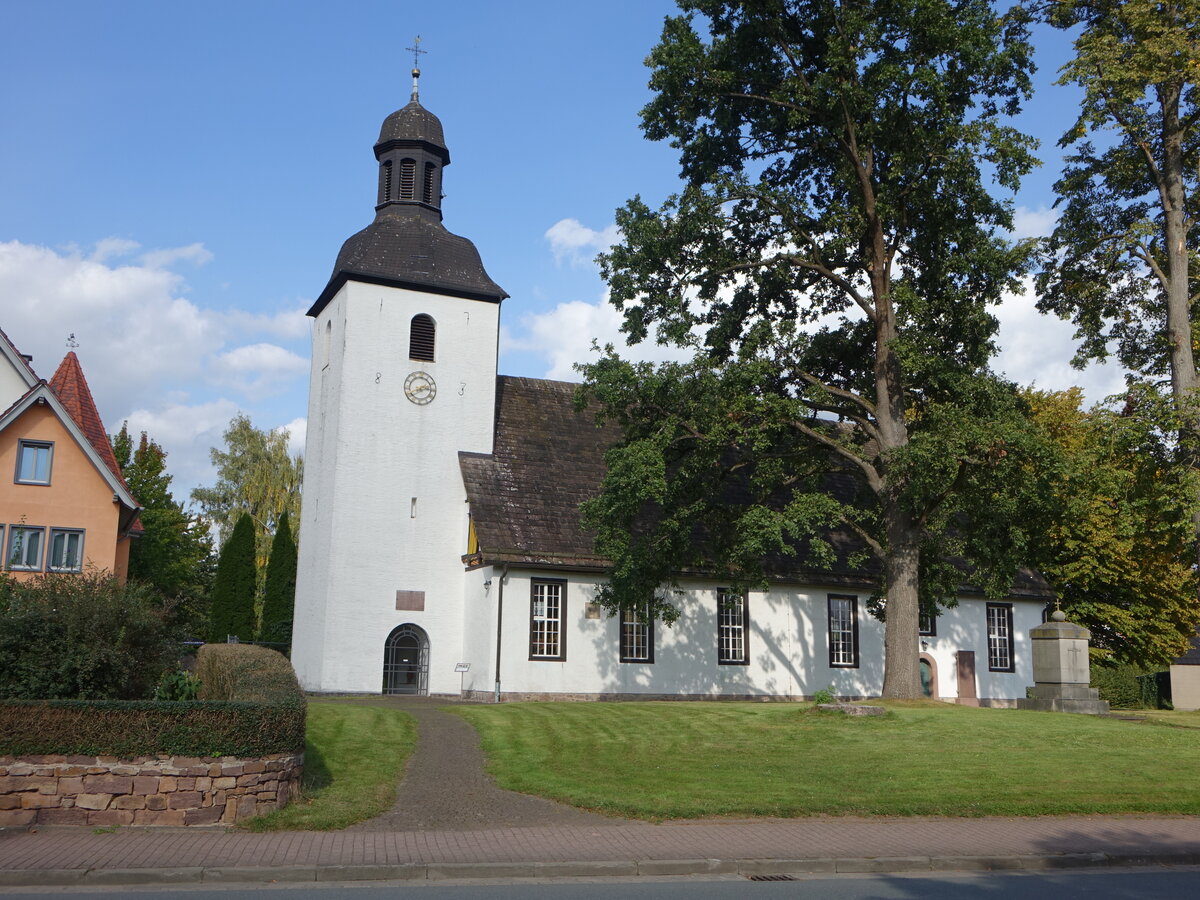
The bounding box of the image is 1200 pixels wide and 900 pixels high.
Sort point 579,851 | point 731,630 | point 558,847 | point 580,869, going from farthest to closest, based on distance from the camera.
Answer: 1. point 731,630
2. point 558,847
3. point 579,851
4. point 580,869

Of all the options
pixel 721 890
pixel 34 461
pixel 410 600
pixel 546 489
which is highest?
pixel 34 461

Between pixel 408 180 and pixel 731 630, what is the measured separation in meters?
17.2

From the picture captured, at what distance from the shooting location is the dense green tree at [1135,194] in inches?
899

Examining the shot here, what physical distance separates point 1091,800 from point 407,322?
23889 millimetres

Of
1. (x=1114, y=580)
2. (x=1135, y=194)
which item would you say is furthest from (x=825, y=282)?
(x=1114, y=580)

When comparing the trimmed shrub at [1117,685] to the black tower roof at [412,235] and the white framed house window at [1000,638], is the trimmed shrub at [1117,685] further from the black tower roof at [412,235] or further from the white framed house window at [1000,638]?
the black tower roof at [412,235]

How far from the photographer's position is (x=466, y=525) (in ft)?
103

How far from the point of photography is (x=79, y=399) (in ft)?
115

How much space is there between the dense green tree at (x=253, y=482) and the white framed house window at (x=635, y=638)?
3198 cm

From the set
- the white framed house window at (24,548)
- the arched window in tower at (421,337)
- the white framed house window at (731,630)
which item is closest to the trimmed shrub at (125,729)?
the white framed house window at (24,548)

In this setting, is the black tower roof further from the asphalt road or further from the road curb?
the asphalt road

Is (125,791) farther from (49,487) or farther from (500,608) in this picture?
(49,487)

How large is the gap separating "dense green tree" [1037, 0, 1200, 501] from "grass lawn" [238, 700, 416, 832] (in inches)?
644

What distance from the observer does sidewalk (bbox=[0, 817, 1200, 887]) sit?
32.1 feet
